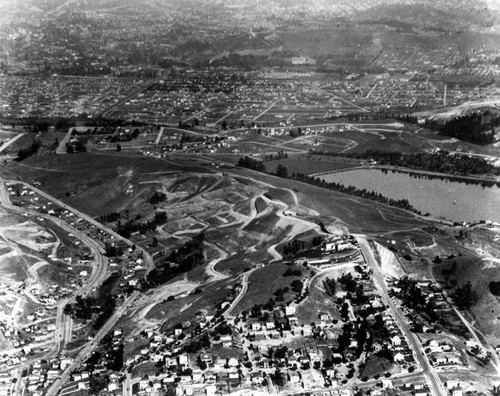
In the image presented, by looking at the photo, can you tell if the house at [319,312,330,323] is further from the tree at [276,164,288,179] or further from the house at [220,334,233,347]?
the tree at [276,164,288,179]

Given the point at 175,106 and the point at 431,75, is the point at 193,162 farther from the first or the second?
the point at 431,75

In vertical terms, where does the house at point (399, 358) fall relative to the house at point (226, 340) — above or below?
below

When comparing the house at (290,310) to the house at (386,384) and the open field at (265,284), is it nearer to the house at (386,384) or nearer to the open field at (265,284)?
the open field at (265,284)

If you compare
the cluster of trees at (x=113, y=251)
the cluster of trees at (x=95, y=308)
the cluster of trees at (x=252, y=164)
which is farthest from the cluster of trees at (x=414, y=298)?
the cluster of trees at (x=252, y=164)

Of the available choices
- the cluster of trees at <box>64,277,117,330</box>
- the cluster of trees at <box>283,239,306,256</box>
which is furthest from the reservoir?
the cluster of trees at <box>64,277,117,330</box>

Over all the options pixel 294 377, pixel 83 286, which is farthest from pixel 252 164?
pixel 294 377
